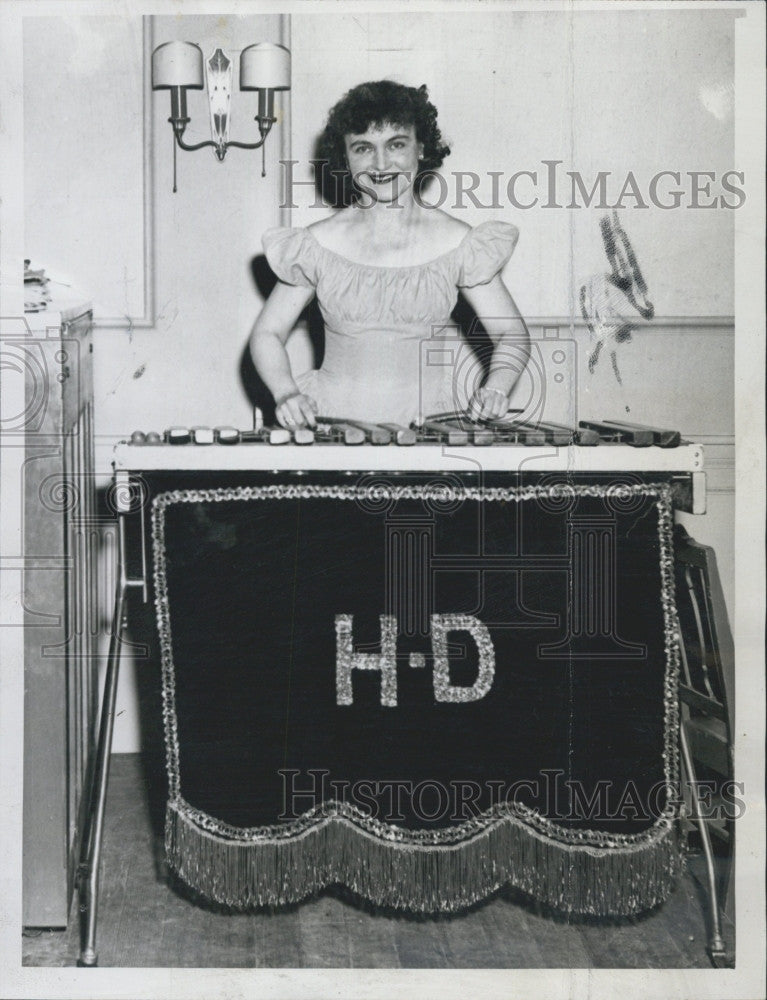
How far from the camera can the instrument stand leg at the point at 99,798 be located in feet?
6.11

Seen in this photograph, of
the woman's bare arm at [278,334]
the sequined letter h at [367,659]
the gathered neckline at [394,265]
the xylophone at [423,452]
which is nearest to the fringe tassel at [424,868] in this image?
the sequined letter h at [367,659]

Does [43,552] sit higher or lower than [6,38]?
lower

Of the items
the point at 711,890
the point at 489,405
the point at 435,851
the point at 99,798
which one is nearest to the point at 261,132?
the point at 489,405

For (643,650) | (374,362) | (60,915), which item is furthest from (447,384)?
(60,915)

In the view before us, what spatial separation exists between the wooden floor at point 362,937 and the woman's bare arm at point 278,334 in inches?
38.6

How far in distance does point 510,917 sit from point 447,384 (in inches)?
40.6

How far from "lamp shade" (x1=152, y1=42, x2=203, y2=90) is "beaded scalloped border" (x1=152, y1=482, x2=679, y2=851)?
854mm

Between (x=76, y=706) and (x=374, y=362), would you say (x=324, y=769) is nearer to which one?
(x=76, y=706)

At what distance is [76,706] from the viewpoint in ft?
6.95

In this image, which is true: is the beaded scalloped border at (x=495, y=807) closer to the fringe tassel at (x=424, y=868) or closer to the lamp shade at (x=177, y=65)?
the fringe tassel at (x=424, y=868)

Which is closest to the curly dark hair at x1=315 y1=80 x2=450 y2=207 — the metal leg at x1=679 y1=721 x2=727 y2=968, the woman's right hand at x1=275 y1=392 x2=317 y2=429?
the woman's right hand at x1=275 y1=392 x2=317 y2=429

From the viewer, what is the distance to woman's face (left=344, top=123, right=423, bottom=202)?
2146 mm

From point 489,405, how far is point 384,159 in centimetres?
53

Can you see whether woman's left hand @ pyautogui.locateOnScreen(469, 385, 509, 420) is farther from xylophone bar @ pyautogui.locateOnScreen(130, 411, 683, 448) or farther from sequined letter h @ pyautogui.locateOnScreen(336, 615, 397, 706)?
sequined letter h @ pyautogui.locateOnScreen(336, 615, 397, 706)
